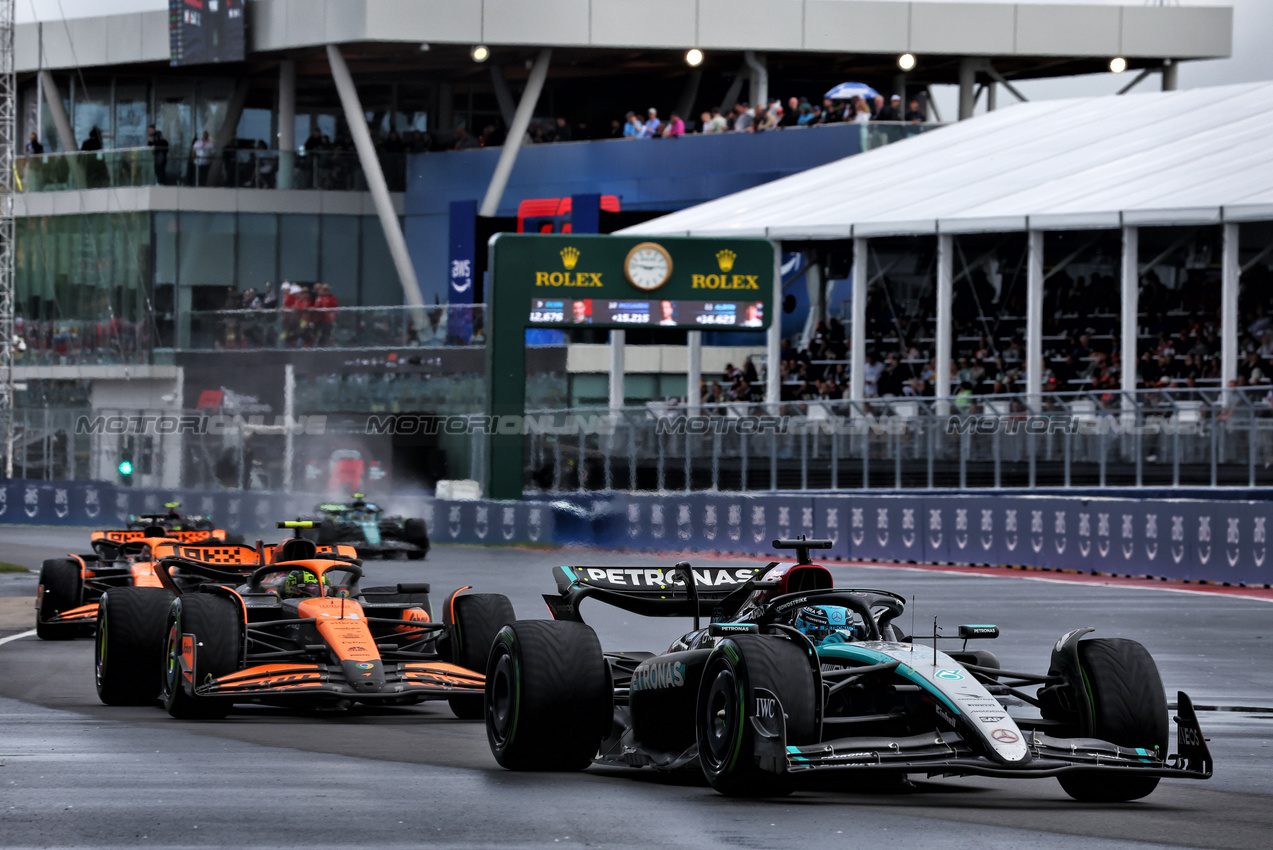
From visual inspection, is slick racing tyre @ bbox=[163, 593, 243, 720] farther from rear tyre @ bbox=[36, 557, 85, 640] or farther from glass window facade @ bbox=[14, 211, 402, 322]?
glass window facade @ bbox=[14, 211, 402, 322]

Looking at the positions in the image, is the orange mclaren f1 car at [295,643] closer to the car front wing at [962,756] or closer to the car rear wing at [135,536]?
the car front wing at [962,756]

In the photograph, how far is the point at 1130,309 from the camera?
3716 cm

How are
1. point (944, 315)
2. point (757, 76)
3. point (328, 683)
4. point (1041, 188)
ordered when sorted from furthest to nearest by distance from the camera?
point (757, 76) < point (1041, 188) < point (944, 315) < point (328, 683)

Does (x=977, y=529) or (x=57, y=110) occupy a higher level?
(x=57, y=110)

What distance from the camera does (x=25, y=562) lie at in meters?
32.6

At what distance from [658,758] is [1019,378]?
101ft

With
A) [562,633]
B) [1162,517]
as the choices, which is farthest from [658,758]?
[1162,517]

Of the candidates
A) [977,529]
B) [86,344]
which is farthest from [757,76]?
[977,529]

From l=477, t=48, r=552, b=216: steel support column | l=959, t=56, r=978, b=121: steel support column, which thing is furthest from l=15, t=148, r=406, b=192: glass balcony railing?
l=959, t=56, r=978, b=121: steel support column

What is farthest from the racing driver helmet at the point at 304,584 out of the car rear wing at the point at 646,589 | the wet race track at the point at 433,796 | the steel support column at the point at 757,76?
the steel support column at the point at 757,76

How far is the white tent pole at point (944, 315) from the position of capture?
1565 inches

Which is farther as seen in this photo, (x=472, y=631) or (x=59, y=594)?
(x=59, y=594)

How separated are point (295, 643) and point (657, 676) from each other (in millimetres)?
4062

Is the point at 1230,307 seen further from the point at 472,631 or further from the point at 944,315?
the point at 472,631
